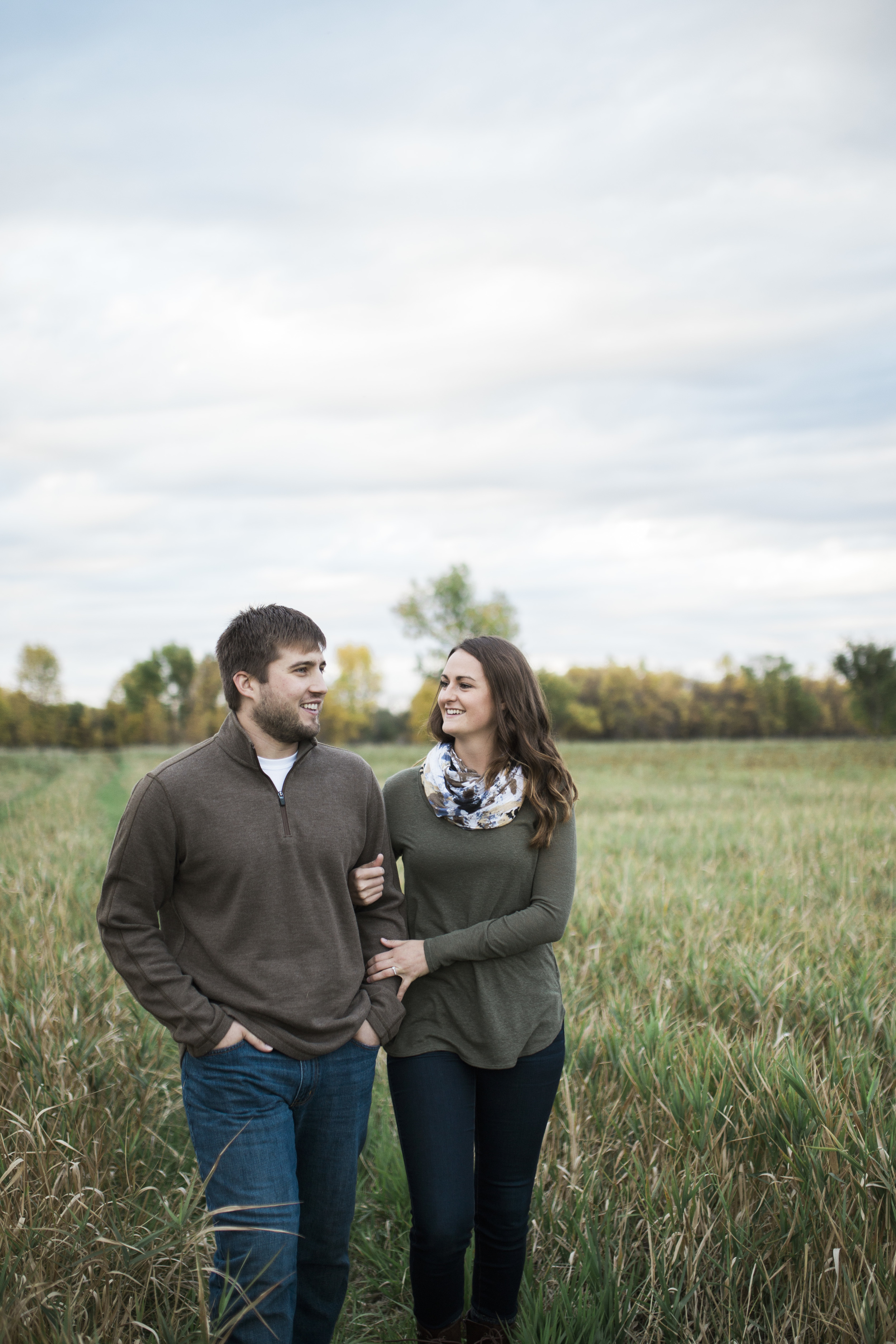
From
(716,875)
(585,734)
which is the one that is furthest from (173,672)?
(716,875)

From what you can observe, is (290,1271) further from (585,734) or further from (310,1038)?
(585,734)

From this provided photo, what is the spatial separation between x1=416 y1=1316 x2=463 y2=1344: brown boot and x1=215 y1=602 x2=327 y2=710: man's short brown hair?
1.89 meters

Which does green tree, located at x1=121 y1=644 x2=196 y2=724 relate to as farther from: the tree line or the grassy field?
the grassy field

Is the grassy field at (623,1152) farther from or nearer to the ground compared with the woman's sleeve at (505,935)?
nearer to the ground

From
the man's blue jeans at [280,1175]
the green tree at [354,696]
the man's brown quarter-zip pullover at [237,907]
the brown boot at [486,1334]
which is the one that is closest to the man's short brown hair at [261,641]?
the man's brown quarter-zip pullover at [237,907]

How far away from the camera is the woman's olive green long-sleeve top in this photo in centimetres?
253

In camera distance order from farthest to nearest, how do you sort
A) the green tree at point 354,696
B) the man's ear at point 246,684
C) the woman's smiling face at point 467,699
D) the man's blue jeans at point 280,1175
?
the green tree at point 354,696 → the woman's smiling face at point 467,699 → the man's ear at point 246,684 → the man's blue jeans at point 280,1175

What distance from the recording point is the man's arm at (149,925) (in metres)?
2.26

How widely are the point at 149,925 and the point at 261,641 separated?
2.74 ft

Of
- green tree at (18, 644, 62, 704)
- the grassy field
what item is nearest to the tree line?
green tree at (18, 644, 62, 704)

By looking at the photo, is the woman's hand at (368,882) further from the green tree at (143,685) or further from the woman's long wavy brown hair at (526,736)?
the green tree at (143,685)

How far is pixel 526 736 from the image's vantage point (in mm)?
2725

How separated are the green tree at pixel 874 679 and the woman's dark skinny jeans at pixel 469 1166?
57.0 meters

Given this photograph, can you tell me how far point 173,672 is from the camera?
81.8 meters
